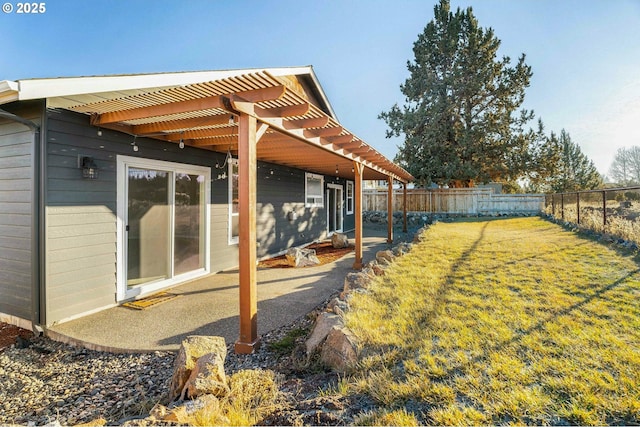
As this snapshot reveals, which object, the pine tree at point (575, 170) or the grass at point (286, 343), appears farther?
the pine tree at point (575, 170)

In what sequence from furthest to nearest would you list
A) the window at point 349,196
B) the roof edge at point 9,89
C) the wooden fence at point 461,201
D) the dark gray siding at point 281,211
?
the wooden fence at point 461,201 < the window at point 349,196 < the dark gray siding at point 281,211 < the roof edge at point 9,89

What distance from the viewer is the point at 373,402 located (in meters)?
2.17

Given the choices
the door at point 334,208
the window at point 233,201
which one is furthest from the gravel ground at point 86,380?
the door at point 334,208

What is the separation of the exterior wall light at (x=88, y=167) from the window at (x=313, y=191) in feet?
21.7

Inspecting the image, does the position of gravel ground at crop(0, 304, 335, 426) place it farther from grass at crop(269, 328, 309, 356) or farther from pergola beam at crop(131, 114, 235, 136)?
pergola beam at crop(131, 114, 235, 136)

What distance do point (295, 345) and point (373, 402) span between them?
1.21 meters

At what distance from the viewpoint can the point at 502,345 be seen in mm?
2818

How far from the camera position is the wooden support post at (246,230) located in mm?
3148

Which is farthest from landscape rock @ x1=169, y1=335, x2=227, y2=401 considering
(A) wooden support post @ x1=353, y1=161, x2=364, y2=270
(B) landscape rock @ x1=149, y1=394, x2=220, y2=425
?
(A) wooden support post @ x1=353, y1=161, x2=364, y2=270

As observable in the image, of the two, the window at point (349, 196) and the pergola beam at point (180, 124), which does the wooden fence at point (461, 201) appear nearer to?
the window at point (349, 196)

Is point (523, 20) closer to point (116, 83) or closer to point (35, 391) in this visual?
point (116, 83)

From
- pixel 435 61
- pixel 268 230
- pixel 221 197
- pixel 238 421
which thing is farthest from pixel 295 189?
pixel 435 61

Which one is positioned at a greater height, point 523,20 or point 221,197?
point 523,20

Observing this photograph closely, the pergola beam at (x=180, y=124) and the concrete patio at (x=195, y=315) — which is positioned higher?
the pergola beam at (x=180, y=124)
